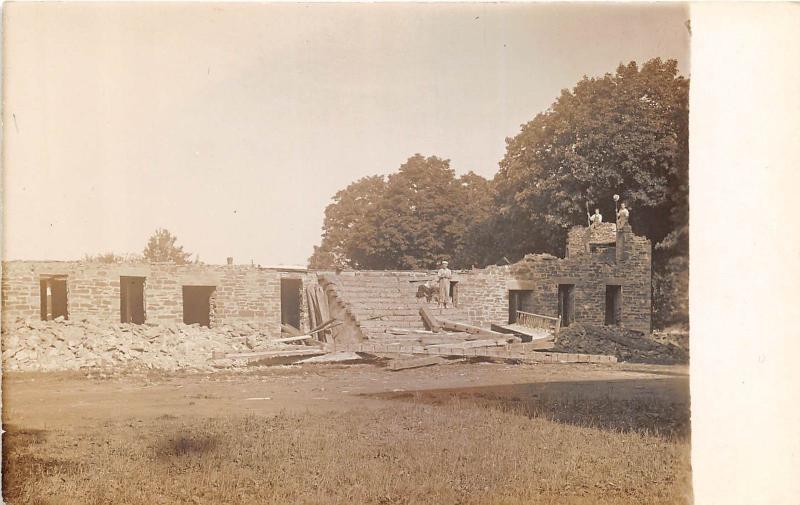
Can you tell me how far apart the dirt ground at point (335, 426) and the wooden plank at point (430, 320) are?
0.50m

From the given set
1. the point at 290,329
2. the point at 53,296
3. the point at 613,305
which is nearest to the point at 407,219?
the point at 290,329

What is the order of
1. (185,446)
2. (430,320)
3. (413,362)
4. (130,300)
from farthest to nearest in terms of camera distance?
(430,320) → (130,300) → (413,362) → (185,446)

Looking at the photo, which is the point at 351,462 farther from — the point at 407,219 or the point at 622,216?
the point at 622,216

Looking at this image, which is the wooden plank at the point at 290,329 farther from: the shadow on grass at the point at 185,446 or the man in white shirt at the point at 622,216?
A: the man in white shirt at the point at 622,216

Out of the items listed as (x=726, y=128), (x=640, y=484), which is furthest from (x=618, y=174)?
(x=640, y=484)

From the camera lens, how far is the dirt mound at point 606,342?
7375 mm

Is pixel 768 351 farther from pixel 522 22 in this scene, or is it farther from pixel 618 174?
pixel 522 22

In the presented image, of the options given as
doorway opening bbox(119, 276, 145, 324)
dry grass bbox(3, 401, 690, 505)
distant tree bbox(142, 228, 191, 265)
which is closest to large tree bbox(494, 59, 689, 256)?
dry grass bbox(3, 401, 690, 505)

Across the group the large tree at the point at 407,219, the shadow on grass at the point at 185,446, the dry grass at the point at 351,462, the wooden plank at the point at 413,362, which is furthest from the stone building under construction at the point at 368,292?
the shadow on grass at the point at 185,446

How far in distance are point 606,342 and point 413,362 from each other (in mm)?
2429

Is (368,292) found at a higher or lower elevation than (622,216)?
lower

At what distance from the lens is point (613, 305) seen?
7547 mm

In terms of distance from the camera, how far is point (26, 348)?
6.78 metres

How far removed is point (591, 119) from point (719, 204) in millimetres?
1765
